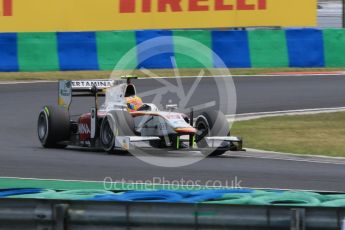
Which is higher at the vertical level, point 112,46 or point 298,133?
point 112,46

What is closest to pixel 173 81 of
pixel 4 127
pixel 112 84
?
pixel 4 127

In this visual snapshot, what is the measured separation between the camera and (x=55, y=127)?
14.6 meters

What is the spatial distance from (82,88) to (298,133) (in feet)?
12.5

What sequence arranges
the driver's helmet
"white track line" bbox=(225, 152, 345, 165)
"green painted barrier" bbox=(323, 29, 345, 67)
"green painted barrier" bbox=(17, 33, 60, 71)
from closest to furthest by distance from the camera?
"white track line" bbox=(225, 152, 345, 165) → the driver's helmet → "green painted barrier" bbox=(17, 33, 60, 71) → "green painted barrier" bbox=(323, 29, 345, 67)

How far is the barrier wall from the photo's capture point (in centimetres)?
2392

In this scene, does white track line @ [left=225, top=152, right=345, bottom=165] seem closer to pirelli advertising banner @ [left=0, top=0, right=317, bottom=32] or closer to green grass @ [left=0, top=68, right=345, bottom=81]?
green grass @ [left=0, top=68, right=345, bottom=81]

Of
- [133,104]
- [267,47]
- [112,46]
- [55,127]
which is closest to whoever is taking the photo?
[133,104]

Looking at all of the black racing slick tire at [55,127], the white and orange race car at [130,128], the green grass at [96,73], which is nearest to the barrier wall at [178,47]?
the green grass at [96,73]

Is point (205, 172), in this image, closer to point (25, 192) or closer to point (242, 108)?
point (25, 192)

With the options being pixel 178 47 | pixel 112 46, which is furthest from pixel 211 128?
pixel 178 47

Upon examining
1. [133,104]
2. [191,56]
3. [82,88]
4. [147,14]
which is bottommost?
[133,104]

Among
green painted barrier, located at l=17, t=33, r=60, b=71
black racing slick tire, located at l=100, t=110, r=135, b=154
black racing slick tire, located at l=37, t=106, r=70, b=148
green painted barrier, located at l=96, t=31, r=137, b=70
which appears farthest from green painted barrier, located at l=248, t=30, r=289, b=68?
black racing slick tire, located at l=100, t=110, r=135, b=154

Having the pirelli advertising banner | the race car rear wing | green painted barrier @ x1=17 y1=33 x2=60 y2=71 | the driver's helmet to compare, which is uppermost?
the pirelli advertising banner

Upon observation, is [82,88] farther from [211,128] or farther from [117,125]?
[211,128]
